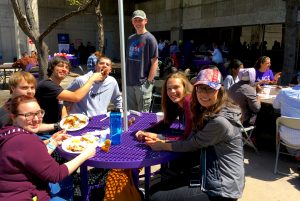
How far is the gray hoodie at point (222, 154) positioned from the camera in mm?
1967

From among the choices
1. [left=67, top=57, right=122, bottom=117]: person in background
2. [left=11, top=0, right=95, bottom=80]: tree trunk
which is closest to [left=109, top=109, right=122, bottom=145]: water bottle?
[left=67, top=57, right=122, bottom=117]: person in background

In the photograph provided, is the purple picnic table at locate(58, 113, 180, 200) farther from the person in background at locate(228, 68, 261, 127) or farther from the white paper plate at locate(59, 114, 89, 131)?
the person in background at locate(228, 68, 261, 127)

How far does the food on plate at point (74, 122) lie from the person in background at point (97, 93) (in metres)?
0.52

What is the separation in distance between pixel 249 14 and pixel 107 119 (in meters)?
12.1

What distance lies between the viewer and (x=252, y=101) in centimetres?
423

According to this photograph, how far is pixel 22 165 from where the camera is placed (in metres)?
1.60

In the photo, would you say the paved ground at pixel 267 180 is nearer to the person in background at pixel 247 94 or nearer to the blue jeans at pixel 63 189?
the person in background at pixel 247 94

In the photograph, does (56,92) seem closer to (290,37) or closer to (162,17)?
(290,37)

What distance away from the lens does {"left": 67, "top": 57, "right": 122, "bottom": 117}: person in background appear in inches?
130

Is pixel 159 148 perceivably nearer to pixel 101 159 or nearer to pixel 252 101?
pixel 101 159

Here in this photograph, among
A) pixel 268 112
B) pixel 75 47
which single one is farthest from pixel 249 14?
pixel 75 47

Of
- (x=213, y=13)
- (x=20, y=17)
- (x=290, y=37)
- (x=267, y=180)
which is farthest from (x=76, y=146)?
(x=213, y=13)

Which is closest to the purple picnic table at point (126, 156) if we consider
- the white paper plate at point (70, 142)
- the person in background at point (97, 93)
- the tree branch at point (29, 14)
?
the white paper plate at point (70, 142)

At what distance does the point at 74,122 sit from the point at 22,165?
1.17 m
